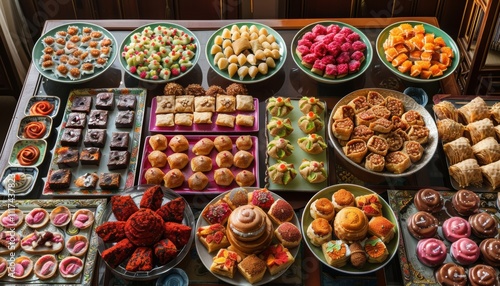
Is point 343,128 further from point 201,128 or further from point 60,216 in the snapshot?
point 60,216

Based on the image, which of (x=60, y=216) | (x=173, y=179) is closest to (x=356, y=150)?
(x=173, y=179)

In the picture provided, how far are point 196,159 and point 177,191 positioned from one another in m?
0.23

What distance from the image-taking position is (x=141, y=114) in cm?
329

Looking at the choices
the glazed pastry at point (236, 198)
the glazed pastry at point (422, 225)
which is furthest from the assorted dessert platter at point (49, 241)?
the glazed pastry at point (422, 225)

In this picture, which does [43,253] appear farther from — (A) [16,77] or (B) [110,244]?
(A) [16,77]

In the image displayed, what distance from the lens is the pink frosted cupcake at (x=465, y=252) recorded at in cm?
264

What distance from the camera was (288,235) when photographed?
262cm

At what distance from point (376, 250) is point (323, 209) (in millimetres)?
347

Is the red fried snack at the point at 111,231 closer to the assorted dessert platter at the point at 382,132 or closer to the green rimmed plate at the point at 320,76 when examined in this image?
the assorted dessert platter at the point at 382,132

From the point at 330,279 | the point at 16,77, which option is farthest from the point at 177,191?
the point at 16,77

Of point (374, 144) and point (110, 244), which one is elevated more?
point (374, 144)

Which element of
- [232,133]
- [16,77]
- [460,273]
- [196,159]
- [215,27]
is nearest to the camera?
[460,273]

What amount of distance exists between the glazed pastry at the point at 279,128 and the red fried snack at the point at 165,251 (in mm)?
984

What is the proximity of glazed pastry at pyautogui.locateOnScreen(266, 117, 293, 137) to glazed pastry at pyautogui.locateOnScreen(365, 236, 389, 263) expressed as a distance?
2.83 feet
